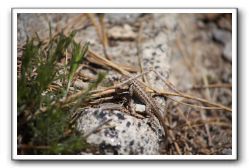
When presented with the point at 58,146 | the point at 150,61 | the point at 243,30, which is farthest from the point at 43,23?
the point at 243,30

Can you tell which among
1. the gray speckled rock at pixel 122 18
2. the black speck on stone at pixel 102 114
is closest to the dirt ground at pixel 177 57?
the gray speckled rock at pixel 122 18

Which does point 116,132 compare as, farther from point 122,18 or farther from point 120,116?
point 122,18

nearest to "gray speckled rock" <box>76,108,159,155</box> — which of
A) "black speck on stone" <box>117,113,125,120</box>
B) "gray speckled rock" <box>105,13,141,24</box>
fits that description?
"black speck on stone" <box>117,113,125,120</box>

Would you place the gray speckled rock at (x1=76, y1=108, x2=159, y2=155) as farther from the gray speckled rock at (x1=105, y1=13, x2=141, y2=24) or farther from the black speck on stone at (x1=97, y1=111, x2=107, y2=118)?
the gray speckled rock at (x1=105, y1=13, x2=141, y2=24)

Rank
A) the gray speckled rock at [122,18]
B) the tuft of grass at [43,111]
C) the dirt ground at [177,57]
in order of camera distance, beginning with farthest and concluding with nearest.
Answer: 1. the gray speckled rock at [122,18]
2. the dirt ground at [177,57]
3. the tuft of grass at [43,111]

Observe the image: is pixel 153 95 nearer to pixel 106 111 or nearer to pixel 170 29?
pixel 106 111

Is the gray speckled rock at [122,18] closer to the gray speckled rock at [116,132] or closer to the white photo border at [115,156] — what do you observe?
the white photo border at [115,156]

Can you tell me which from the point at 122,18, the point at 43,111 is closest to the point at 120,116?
the point at 43,111
